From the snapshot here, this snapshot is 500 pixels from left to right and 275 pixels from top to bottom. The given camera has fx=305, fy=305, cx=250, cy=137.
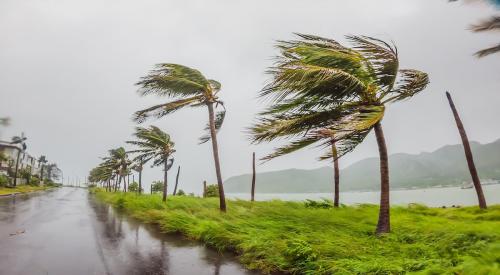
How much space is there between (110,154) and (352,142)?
5305 centimetres

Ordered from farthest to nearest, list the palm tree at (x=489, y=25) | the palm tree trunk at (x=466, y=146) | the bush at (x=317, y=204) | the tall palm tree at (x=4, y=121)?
the tall palm tree at (x=4, y=121) < the bush at (x=317, y=204) < the palm tree trunk at (x=466, y=146) < the palm tree at (x=489, y=25)

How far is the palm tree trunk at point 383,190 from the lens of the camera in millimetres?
7605

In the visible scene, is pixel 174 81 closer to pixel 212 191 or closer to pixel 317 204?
pixel 317 204

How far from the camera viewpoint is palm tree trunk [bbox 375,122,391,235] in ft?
25.0

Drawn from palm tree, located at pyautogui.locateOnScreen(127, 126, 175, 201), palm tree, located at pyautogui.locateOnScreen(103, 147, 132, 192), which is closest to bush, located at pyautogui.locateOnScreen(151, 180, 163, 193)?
palm tree, located at pyautogui.locateOnScreen(103, 147, 132, 192)

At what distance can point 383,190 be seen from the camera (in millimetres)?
7781

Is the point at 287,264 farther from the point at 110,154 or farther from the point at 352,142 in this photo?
the point at 110,154

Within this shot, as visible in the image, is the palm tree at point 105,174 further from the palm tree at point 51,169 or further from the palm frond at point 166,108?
the palm tree at point 51,169

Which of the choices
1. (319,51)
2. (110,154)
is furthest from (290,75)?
(110,154)

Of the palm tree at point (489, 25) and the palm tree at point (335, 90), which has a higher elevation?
the palm tree at point (489, 25)

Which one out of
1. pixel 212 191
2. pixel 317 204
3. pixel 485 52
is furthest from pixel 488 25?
pixel 212 191

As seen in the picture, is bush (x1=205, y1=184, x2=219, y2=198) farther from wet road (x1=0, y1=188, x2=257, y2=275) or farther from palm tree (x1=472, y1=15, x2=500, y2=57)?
palm tree (x1=472, y1=15, x2=500, y2=57)

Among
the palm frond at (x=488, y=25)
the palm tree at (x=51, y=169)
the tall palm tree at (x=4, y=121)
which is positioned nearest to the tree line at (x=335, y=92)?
the palm frond at (x=488, y=25)

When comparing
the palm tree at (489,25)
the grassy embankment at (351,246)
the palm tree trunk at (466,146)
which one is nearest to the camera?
the grassy embankment at (351,246)
